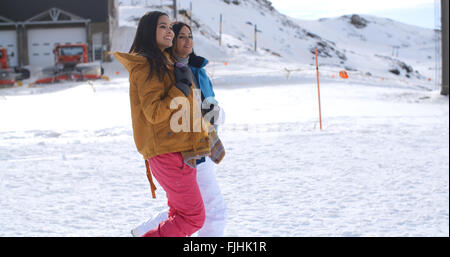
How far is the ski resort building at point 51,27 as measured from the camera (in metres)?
27.9

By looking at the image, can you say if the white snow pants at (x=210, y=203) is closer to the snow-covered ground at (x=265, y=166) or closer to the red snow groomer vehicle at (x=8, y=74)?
the snow-covered ground at (x=265, y=166)

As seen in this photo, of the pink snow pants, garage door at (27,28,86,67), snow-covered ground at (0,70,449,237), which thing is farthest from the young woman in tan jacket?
garage door at (27,28,86,67)

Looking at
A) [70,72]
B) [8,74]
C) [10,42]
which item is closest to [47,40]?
[10,42]

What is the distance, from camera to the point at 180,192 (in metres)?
2.31

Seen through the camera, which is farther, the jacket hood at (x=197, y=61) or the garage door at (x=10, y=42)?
the garage door at (x=10, y=42)

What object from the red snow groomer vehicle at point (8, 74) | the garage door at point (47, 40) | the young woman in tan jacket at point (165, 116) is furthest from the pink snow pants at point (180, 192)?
the garage door at point (47, 40)

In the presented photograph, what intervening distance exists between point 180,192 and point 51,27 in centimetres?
2859

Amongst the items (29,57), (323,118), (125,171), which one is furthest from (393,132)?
(29,57)

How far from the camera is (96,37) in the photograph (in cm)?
2775

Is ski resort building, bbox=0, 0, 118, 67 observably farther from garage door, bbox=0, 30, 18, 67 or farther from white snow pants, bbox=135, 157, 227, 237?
white snow pants, bbox=135, 157, 227, 237

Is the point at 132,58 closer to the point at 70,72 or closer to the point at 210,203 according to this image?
the point at 210,203

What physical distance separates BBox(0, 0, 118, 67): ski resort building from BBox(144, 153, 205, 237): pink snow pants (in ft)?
87.4

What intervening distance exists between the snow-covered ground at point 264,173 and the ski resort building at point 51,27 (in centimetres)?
→ 1819

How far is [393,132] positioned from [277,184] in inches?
157
